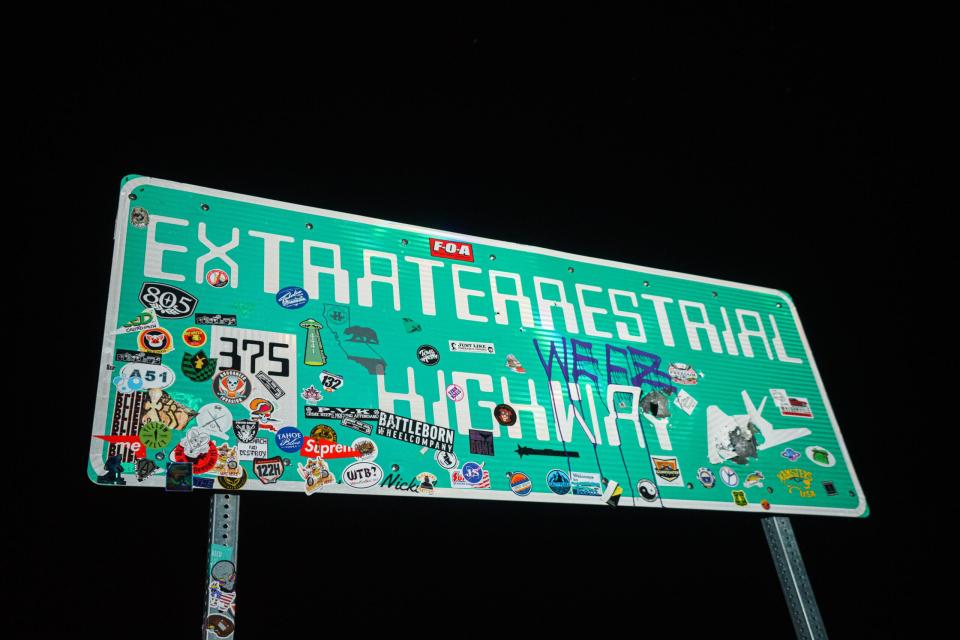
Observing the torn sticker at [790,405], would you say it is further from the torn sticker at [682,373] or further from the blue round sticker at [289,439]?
the blue round sticker at [289,439]

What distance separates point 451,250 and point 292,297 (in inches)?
18.0

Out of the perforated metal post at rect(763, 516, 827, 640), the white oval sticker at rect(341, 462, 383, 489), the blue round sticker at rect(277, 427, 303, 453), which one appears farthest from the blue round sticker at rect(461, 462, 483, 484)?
the perforated metal post at rect(763, 516, 827, 640)

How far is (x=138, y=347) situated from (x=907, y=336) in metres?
2.60

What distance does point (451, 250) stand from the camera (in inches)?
77.5

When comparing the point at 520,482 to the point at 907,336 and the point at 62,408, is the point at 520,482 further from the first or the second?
the point at 907,336

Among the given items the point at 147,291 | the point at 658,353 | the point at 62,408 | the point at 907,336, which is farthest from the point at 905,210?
the point at 62,408

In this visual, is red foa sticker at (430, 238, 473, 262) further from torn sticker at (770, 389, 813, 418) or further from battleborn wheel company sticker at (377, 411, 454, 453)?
torn sticker at (770, 389, 813, 418)

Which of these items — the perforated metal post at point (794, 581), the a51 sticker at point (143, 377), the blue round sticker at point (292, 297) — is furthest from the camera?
the perforated metal post at point (794, 581)

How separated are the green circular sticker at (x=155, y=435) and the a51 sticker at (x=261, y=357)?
16 centimetres

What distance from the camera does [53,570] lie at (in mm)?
1619

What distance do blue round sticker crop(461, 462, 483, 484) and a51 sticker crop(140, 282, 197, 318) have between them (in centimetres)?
66

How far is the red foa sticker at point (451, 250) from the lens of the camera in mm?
1951

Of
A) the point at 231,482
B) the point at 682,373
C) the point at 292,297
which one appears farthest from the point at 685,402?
the point at 231,482

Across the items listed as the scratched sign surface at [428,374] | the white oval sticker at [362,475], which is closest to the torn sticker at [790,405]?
the scratched sign surface at [428,374]
